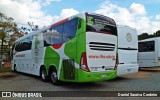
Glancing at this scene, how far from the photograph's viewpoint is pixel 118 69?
11922 mm

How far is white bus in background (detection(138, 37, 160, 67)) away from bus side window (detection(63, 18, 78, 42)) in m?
10.1

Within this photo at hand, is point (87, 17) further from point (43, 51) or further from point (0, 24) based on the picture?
point (0, 24)

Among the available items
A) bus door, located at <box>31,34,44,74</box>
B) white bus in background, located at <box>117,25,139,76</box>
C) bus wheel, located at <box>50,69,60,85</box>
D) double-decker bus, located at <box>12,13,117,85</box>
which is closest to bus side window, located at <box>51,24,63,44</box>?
double-decker bus, located at <box>12,13,117,85</box>

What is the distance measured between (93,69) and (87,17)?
223 centimetres

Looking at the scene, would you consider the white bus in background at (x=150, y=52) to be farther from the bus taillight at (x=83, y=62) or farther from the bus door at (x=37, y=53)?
the bus taillight at (x=83, y=62)

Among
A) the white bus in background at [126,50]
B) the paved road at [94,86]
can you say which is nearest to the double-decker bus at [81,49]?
the paved road at [94,86]

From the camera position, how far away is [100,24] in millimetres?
10188

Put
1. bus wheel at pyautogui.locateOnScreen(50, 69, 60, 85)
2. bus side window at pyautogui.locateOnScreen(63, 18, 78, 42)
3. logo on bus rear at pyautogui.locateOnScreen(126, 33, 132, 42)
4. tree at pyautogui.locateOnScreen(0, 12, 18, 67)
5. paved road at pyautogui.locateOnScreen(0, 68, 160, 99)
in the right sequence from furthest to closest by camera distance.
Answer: tree at pyautogui.locateOnScreen(0, 12, 18, 67), logo on bus rear at pyautogui.locateOnScreen(126, 33, 132, 42), bus wheel at pyautogui.locateOnScreen(50, 69, 60, 85), paved road at pyautogui.locateOnScreen(0, 68, 160, 99), bus side window at pyautogui.locateOnScreen(63, 18, 78, 42)

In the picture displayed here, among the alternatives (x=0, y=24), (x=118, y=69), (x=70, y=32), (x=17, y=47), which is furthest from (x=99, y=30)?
(x=0, y=24)

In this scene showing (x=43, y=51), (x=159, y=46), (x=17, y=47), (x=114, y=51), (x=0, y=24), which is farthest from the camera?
(x=0, y=24)

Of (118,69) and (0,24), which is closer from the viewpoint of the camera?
(118,69)

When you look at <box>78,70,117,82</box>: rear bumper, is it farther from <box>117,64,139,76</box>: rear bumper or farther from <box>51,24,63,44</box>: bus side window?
<box>51,24,63,44</box>: bus side window

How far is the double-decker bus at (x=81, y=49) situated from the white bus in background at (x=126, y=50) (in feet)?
4.97

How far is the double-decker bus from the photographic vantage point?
9445mm
